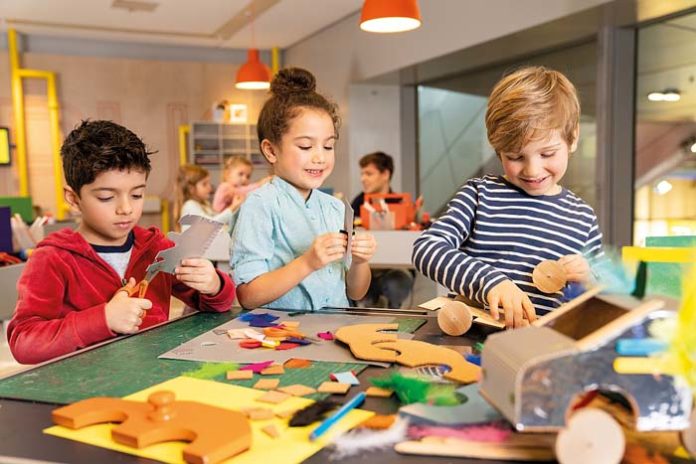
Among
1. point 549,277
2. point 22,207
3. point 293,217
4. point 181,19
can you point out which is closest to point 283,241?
point 293,217

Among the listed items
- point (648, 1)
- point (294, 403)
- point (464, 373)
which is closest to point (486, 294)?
→ point (464, 373)

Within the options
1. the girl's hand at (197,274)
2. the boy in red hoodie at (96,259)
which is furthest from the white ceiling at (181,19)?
the girl's hand at (197,274)

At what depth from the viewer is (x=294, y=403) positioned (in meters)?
0.68

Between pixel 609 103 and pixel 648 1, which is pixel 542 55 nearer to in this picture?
pixel 609 103

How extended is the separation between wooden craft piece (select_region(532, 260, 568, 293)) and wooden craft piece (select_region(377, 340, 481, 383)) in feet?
0.96

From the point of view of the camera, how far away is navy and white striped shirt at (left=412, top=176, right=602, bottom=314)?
1139 millimetres

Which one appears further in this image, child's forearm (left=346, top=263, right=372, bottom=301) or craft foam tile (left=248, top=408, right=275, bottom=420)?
child's forearm (left=346, top=263, right=372, bottom=301)

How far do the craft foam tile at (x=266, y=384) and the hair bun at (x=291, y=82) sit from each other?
868 mm

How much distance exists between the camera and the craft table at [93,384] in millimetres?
576

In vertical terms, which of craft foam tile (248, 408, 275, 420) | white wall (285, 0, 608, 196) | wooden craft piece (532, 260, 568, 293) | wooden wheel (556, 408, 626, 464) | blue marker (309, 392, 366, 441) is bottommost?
craft foam tile (248, 408, 275, 420)

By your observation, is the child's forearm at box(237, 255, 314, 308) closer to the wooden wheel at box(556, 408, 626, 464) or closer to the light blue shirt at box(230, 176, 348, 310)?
the light blue shirt at box(230, 176, 348, 310)

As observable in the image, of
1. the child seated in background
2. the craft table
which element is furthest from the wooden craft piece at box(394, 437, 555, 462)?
the child seated in background

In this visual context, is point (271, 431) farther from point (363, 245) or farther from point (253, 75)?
point (253, 75)

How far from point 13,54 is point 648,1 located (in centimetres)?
562
